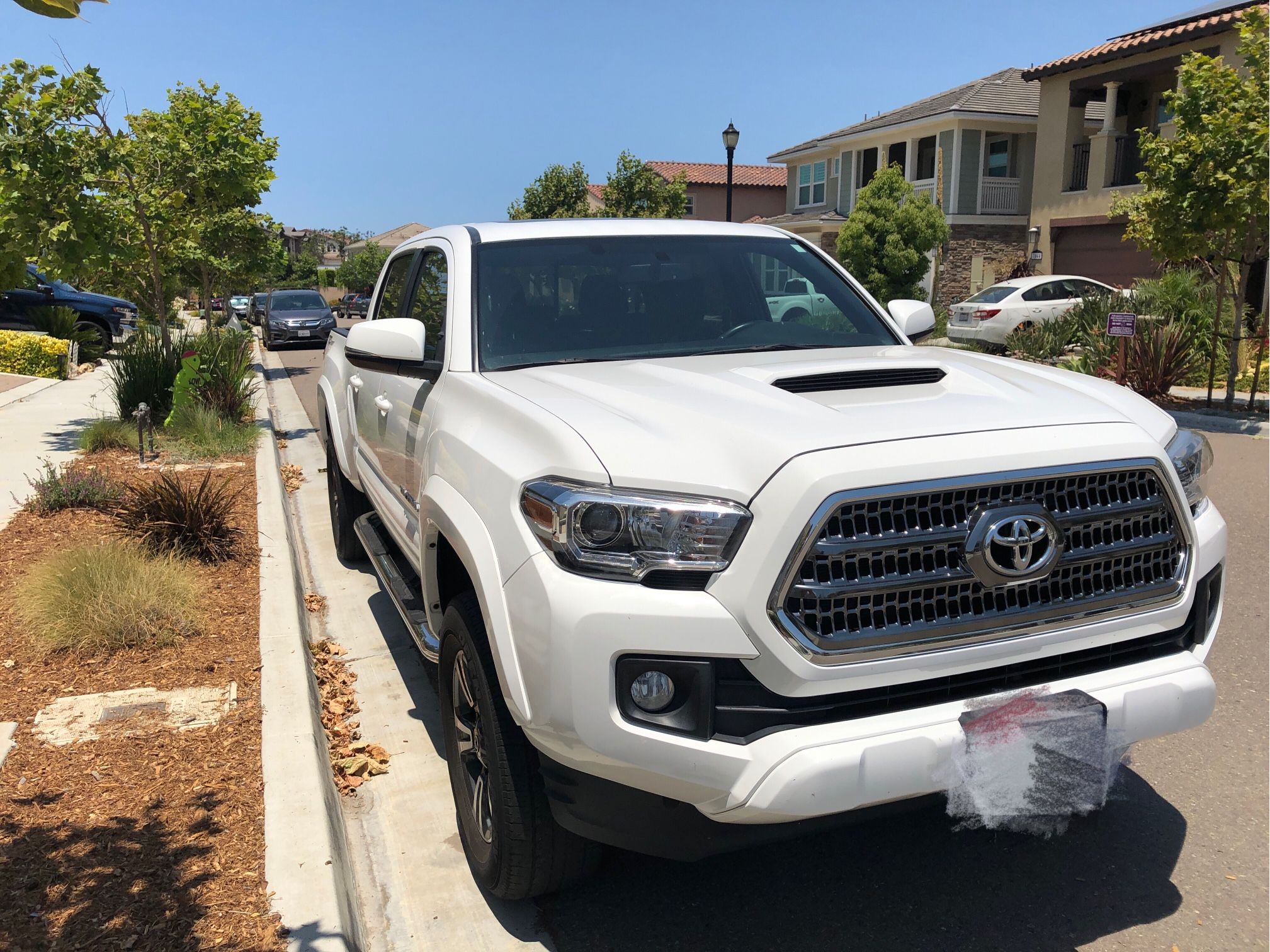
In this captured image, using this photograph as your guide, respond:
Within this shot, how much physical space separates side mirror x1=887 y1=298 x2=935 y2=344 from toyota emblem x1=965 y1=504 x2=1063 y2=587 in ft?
6.33

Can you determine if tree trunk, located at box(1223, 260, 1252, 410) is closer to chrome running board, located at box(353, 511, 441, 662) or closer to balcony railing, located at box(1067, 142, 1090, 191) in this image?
chrome running board, located at box(353, 511, 441, 662)

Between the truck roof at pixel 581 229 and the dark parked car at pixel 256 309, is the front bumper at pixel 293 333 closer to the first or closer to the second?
the dark parked car at pixel 256 309

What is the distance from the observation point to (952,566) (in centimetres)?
238

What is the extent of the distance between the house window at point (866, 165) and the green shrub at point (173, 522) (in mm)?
33283

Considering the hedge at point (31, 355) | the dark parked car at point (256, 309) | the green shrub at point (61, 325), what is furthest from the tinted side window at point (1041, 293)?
the dark parked car at point (256, 309)

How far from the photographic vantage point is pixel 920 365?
312cm

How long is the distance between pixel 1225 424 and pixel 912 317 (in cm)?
971

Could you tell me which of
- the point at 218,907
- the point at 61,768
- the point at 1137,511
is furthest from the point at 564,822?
the point at 61,768

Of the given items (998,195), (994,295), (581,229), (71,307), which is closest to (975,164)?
(998,195)

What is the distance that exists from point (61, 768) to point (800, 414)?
2.85 metres

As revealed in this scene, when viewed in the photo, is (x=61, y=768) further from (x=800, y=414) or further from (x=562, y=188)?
(x=562, y=188)

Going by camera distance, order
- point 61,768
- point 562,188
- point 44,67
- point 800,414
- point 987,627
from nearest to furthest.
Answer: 1. point 987,627
2. point 800,414
3. point 61,768
4. point 44,67
5. point 562,188

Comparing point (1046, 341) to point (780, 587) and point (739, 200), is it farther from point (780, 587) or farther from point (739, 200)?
point (739, 200)

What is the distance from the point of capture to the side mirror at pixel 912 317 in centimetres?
425
